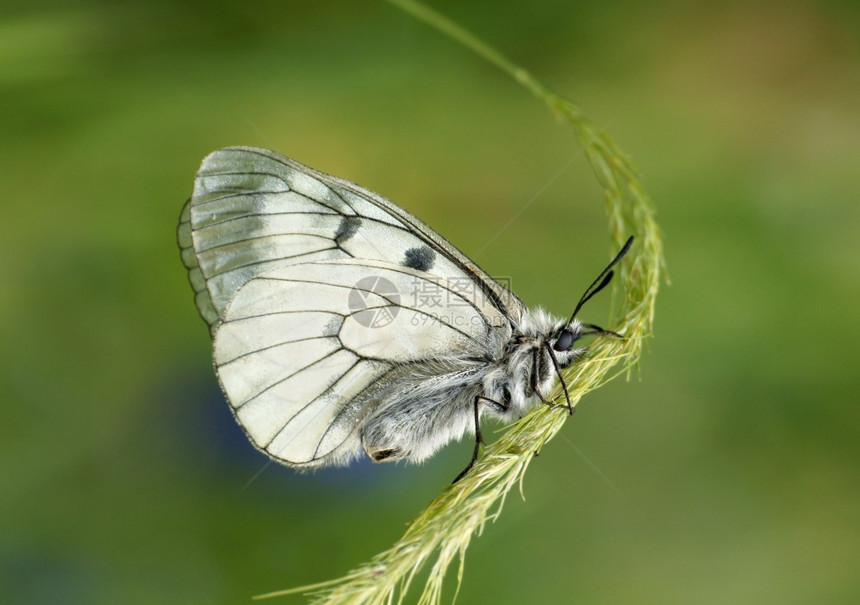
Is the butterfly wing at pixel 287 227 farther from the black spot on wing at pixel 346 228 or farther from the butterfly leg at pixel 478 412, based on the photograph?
the butterfly leg at pixel 478 412

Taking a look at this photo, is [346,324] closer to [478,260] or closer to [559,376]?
[559,376]

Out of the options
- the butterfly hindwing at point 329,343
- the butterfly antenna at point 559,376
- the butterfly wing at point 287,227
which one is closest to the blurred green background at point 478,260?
the butterfly hindwing at point 329,343

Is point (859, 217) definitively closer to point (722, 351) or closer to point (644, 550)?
point (722, 351)

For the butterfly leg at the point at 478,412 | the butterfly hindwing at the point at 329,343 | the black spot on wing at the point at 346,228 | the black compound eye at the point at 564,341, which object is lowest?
the butterfly leg at the point at 478,412

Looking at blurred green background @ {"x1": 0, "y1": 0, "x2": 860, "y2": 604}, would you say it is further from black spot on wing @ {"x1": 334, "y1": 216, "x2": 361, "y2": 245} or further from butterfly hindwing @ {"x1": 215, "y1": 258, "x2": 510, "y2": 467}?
black spot on wing @ {"x1": 334, "y1": 216, "x2": 361, "y2": 245}

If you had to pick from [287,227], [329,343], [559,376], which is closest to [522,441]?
[559,376]
